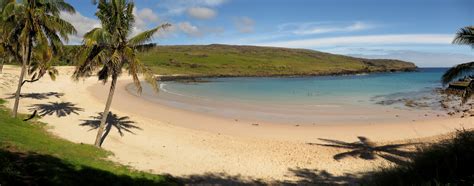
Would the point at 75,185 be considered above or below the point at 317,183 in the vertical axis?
above

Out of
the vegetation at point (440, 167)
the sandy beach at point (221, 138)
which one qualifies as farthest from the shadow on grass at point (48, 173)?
the vegetation at point (440, 167)

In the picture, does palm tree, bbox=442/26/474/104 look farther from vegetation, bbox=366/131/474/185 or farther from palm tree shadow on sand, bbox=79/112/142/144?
palm tree shadow on sand, bbox=79/112/142/144

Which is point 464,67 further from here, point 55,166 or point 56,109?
point 56,109

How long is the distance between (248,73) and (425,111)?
96141mm

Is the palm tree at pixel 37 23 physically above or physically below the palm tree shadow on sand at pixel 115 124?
above

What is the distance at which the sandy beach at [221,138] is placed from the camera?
16.0 meters

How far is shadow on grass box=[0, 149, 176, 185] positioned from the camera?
333 inches

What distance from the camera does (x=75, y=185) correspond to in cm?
962

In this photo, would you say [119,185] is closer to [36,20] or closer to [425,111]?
[36,20]

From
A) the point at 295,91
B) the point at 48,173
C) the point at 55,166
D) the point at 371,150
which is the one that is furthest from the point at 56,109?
the point at 295,91

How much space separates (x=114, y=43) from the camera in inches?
606

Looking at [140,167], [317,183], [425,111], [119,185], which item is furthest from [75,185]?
[425,111]

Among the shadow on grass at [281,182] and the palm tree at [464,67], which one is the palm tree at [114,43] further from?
the palm tree at [464,67]

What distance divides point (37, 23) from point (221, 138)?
12089 mm
